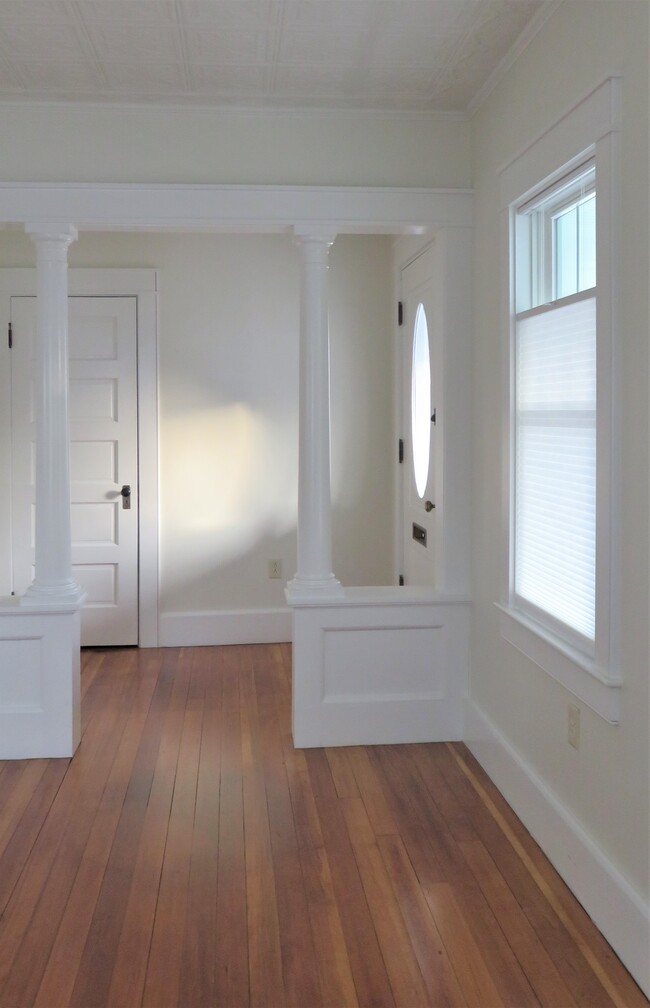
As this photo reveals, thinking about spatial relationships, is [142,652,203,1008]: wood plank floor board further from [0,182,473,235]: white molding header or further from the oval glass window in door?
[0,182,473,235]: white molding header

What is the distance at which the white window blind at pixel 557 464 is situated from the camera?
2.43 meters

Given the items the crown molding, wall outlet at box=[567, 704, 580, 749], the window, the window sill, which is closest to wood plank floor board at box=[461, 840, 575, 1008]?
wall outlet at box=[567, 704, 580, 749]

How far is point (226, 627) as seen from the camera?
17.0ft

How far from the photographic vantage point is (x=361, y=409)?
5.19m

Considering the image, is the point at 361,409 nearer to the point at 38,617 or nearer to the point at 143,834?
the point at 38,617

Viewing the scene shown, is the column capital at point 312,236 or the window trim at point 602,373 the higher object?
the column capital at point 312,236

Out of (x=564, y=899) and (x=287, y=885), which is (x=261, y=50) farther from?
(x=564, y=899)

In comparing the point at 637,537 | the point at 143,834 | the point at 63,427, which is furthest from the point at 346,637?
the point at 637,537

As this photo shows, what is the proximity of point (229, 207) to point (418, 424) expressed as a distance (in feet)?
5.18

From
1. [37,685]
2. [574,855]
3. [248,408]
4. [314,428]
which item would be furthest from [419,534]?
[574,855]

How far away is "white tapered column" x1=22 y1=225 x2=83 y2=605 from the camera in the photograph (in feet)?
11.5

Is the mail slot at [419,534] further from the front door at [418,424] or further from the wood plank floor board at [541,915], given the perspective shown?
the wood plank floor board at [541,915]

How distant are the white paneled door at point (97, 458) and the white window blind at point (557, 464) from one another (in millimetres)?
2698

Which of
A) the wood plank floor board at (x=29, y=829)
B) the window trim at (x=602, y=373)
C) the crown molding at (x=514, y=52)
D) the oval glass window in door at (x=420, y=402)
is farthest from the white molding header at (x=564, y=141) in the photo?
the wood plank floor board at (x=29, y=829)
